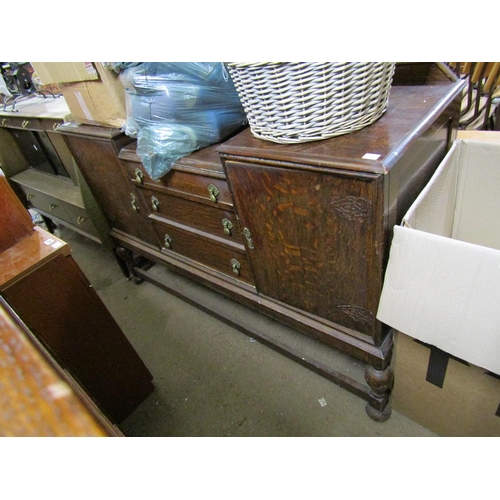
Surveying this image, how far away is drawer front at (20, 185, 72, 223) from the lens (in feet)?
6.44

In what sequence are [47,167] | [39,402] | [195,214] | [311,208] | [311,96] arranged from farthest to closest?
[47,167]
[195,214]
[311,208]
[311,96]
[39,402]

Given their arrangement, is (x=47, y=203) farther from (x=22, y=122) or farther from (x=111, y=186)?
(x=111, y=186)

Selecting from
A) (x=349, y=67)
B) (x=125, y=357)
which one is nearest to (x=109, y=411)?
(x=125, y=357)

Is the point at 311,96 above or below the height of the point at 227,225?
above

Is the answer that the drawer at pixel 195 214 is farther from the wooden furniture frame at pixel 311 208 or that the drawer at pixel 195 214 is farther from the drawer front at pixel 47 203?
the drawer front at pixel 47 203

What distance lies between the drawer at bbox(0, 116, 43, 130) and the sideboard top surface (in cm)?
152

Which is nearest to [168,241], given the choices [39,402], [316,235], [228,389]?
[228,389]

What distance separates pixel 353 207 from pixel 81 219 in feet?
5.42

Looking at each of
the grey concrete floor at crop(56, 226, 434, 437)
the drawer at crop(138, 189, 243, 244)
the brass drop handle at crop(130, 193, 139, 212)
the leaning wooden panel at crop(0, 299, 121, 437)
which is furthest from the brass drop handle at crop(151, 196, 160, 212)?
the leaning wooden panel at crop(0, 299, 121, 437)

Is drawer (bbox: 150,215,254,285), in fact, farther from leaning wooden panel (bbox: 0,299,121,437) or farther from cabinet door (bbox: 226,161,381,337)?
leaning wooden panel (bbox: 0,299,121,437)

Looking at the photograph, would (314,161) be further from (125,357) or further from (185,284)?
(185,284)

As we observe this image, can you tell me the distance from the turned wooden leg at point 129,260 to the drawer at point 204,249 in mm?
456

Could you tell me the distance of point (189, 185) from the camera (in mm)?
1084

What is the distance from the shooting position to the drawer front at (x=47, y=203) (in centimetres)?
196
